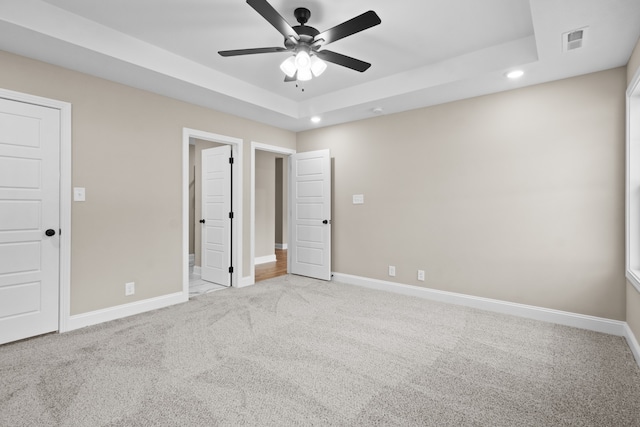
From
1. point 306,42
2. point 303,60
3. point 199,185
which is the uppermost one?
point 306,42

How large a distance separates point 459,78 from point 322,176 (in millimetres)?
2389

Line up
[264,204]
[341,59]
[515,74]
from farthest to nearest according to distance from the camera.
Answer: [264,204] < [515,74] < [341,59]

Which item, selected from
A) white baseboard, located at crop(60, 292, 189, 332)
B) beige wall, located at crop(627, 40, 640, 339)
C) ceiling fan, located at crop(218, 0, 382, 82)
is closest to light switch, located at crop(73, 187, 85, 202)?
white baseboard, located at crop(60, 292, 189, 332)

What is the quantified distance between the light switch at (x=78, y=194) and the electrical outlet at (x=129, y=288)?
1.00 m

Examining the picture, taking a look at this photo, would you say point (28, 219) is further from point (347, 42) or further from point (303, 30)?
point (347, 42)

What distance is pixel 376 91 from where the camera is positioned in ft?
12.8

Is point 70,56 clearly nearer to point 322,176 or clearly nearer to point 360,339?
point 322,176

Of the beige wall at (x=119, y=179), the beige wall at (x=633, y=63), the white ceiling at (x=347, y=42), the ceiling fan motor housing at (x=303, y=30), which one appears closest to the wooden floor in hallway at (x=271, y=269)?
the beige wall at (x=119, y=179)

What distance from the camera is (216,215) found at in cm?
491

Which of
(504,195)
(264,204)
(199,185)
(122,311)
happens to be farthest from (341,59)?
(264,204)

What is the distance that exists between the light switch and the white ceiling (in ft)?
3.80

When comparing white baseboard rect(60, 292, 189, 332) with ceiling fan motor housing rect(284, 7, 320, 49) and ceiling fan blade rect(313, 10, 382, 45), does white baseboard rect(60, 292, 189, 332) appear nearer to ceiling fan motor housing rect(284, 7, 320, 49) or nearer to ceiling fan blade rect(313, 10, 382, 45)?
ceiling fan motor housing rect(284, 7, 320, 49)

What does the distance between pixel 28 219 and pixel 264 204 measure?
14.4 feet

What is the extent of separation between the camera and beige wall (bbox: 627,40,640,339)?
2.49 m
